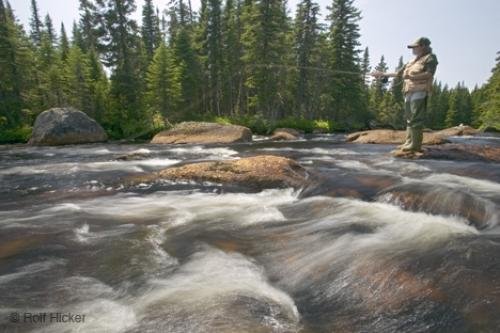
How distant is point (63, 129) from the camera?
964 inches

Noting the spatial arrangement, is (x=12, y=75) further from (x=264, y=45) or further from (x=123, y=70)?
(x=264, y=45)

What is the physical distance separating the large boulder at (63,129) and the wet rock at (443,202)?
2330 centimetres

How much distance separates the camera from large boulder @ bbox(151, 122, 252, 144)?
22438mm

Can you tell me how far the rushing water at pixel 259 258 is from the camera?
307 cm

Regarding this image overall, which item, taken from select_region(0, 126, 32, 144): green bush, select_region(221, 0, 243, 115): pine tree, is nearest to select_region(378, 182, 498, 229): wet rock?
select_region(0, 126, 32, 144): green bush

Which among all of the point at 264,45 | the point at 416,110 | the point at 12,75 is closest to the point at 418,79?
the point at 416,110

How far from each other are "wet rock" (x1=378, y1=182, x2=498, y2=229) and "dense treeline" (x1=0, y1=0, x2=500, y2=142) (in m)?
22.4

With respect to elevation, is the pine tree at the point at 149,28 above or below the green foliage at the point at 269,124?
above

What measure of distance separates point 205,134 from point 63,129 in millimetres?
9879

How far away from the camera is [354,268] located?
3902mm

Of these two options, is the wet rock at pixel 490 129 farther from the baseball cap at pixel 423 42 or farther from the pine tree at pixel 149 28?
the pine tree at pixel 149 28

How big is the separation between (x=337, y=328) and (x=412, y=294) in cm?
84

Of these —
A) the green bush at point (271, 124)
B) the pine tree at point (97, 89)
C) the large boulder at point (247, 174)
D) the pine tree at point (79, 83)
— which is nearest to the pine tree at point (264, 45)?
the green bush at point (271, 124)

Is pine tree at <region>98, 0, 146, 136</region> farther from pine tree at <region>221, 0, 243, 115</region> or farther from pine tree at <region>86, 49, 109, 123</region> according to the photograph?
pine tree at <region>221, 0, 243, 115</region>
